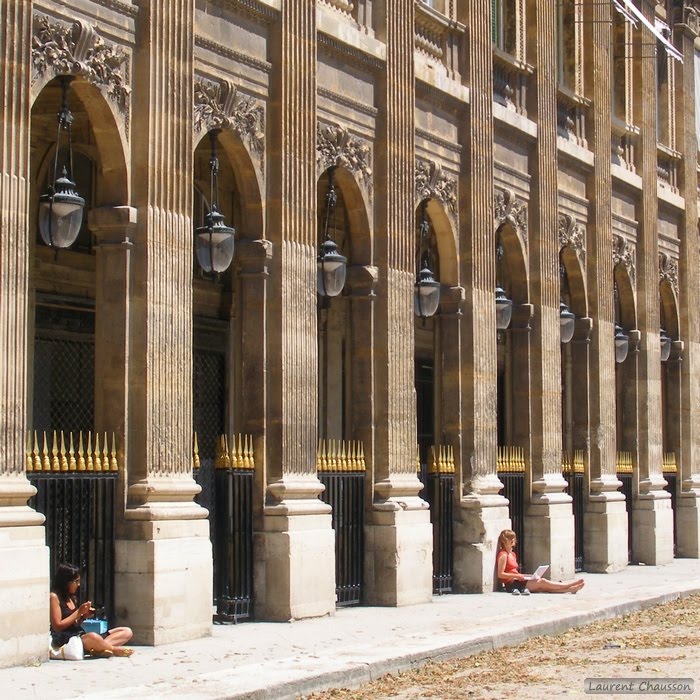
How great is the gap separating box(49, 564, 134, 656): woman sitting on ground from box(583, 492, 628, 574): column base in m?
12.6

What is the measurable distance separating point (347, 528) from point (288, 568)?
6.87 ft

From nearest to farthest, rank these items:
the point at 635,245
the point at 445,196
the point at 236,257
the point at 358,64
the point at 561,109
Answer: the point at 236,257 → the point at 358,64 → the point at 445,196 → the point at 561,109 → the point at 635,245

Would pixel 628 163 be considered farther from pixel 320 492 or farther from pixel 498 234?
pixel 320 492

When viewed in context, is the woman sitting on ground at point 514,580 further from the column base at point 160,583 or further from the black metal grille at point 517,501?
the column base at point 160,583

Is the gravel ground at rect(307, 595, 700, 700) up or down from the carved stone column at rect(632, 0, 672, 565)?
down

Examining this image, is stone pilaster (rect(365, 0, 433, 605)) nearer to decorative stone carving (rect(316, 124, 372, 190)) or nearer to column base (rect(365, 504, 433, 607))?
column base (rect(365, 504, 433, 607))

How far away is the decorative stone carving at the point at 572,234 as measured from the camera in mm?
24344

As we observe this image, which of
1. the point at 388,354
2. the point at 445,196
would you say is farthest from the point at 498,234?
the point at 388,354

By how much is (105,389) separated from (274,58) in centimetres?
435

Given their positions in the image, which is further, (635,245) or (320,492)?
(635,245)

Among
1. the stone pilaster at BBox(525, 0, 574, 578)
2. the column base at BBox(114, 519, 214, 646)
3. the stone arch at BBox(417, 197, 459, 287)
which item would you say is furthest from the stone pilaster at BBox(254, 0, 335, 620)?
the stone pilaster at BBox(525, 0, 574, 578)

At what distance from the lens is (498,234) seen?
22922 millimetres

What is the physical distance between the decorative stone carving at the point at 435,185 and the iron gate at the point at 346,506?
3542 millimetres

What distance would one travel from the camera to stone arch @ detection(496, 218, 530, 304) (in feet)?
75.0
